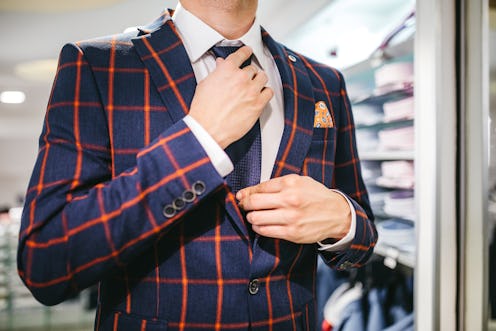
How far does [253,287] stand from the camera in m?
0.79

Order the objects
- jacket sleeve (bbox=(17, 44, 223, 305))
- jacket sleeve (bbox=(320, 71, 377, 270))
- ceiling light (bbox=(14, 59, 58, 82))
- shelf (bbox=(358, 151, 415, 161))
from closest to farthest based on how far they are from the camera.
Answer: jacket sleeve (bbox=(17, 44, 223, 305)), jacket sleeve (bbox=(320, 71, 377, 270)), shelf (bbox=(358, 151, 415, 161)), ceiling light (bbox=(14, 59, 58, 82))

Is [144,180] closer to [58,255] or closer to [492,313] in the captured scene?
[58,255]

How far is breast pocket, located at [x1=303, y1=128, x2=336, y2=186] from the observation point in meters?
0.89

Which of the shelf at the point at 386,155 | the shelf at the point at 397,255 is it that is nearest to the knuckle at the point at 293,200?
the shelf at the point at 386,155

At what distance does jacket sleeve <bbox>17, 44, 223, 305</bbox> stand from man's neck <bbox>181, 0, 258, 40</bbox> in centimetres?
30

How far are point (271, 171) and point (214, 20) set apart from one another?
1.06ft

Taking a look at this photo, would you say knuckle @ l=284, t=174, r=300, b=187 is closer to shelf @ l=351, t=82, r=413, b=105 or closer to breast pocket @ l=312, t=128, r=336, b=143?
breast pocket @ l=312, t=128, r=336, b=143

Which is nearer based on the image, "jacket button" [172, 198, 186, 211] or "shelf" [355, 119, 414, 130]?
"jacket button" [172, 198, 186, 211]

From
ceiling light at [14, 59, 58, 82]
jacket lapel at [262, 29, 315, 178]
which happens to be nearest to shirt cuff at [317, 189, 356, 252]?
jacket lapel at [262, 29, 315, 178]

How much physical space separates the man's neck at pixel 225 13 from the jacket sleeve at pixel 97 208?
A: 0.99 feet

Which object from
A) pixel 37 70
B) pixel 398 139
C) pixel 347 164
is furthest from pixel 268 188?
pixel 37 70

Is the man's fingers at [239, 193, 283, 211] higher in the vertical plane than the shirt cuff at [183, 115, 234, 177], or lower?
lower

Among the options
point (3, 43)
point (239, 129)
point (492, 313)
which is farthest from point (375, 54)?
point (3, 43)

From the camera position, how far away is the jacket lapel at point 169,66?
778 millimetres
